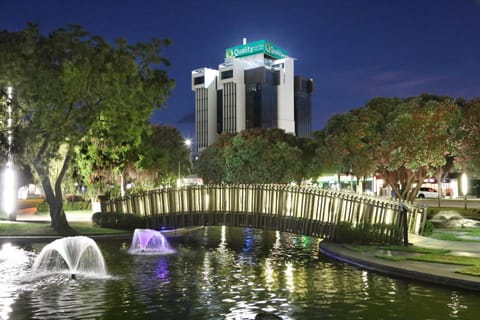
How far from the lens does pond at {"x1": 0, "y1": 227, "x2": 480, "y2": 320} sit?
14000 millimetres

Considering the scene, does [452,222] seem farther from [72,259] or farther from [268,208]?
[72,259]

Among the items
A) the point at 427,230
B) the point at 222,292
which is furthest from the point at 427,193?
the point at 222,292

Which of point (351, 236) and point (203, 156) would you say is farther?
point (203, 156)

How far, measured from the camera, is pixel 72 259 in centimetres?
2272

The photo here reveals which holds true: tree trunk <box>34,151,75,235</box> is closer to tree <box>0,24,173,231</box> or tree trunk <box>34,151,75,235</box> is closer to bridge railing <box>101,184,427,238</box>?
tree <box>0,24,173,231</box>

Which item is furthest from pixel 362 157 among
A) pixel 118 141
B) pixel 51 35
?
pixel 51 35

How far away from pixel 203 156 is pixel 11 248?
67.8 meters

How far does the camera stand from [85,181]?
160 ft

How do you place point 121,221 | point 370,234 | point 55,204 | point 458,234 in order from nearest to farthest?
point 370,234 → point 458,234 → point 55,204 → point 121,221

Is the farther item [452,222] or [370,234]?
[452,222]

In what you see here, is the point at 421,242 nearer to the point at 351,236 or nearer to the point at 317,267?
the point at 351,236

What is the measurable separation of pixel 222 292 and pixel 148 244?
1382 cm

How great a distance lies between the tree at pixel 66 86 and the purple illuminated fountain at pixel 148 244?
277 inches

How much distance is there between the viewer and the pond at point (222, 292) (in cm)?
1400
